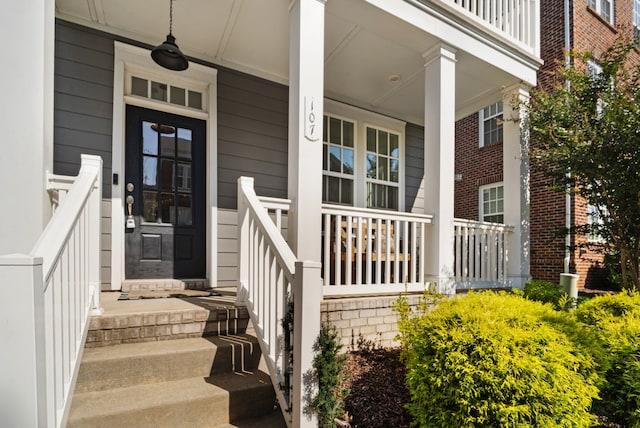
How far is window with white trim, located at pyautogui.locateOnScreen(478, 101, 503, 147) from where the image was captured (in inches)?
346

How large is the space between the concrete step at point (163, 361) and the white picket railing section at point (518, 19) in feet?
15.7

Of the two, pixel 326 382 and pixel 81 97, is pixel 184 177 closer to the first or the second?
pixel 81 97

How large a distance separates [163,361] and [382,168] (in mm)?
4440

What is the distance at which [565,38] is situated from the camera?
7184mm

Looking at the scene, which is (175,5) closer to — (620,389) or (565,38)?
(620,389)

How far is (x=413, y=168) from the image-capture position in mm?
5910

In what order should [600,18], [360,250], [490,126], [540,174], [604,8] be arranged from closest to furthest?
A: [360,250] → [540,174] → [600,18] → [604,8] → [490,126]

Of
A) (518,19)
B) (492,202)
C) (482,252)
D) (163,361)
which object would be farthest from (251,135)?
(492,202)

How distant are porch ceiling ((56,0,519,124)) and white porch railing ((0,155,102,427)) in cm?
250

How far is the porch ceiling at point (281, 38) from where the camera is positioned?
325 centimetres

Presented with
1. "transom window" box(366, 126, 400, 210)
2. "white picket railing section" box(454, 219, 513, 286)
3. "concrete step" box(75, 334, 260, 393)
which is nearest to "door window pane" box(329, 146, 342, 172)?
"transom window" box(366, 126, 400, 210)

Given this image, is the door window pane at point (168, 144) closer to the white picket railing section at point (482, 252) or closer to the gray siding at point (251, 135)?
the gray siding at point (251, 135)

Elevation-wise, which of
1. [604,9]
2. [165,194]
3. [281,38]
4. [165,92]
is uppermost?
[604,9]

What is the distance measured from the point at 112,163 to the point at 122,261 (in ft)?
3.45
